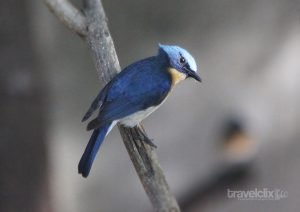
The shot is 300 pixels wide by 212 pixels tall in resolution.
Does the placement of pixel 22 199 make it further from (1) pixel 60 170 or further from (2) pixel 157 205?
(2) pixel 157 205

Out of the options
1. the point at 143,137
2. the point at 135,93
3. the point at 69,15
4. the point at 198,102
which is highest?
the point at 69,15

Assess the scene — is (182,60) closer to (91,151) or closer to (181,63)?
(181,63)

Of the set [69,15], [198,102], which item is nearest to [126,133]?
[69,15]

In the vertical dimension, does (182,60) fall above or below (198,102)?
below

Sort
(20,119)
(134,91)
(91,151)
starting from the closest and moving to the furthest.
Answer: (91,151) < (134,91) < (20,119)

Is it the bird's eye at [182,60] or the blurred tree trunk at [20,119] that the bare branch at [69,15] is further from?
the blurred tree trunk at [20,119]
